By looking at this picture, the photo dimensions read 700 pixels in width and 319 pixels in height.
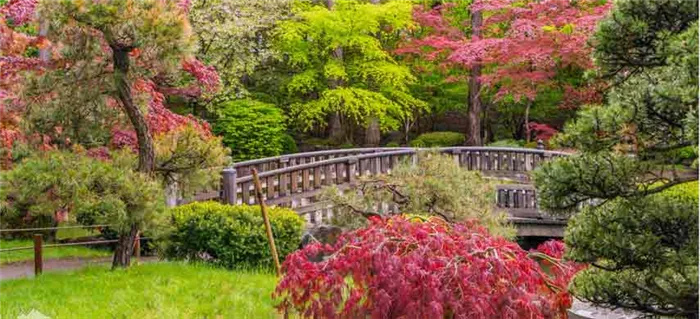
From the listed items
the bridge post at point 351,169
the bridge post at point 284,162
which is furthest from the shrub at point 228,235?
the bridge post at point 284,162

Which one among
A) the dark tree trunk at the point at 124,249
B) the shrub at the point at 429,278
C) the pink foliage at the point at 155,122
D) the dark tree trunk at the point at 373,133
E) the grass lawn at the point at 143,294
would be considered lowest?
the grass lawn at the point at 143,294

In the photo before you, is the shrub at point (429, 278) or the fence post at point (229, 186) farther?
the fence post at point (229, 186)

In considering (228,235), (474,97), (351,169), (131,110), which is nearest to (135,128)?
(131,110)

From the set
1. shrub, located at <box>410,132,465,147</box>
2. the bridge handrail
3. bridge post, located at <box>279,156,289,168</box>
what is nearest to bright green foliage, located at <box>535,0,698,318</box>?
the bridge handrail

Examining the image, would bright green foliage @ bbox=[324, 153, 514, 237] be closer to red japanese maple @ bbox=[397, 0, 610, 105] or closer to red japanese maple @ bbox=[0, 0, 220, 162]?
red japanese maple @ bbox=[0, 0, 220, 162]

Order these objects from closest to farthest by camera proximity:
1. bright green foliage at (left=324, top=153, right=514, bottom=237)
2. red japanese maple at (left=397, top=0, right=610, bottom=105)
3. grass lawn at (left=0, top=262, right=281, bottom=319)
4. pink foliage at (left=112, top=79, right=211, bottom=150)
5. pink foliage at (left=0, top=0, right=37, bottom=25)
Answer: grass lawn at (left=0, top=262, right=281, bottom=319)
bright green foliage at (left=324, top=153, right=514, bottom=237)
pink foliage at (left=112, top=79, right=211, bottom=150)
pink foliage at (left=0, top=0, right=37, bottom=25)
red japanese maple at (left=397, top=0, right=610, bottom=105)

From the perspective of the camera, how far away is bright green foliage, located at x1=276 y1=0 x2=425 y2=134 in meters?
27.0

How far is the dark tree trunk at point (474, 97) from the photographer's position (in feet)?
96.0

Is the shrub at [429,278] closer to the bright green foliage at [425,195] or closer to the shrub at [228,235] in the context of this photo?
the bright green foliage at [425,195]

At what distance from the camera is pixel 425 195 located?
45.4 feet

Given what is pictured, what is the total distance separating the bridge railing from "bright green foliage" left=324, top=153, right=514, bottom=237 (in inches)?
39.7

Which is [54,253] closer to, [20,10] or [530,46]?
[20,10]

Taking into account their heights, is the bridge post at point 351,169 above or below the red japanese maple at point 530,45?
below

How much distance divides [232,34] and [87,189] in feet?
48.1
